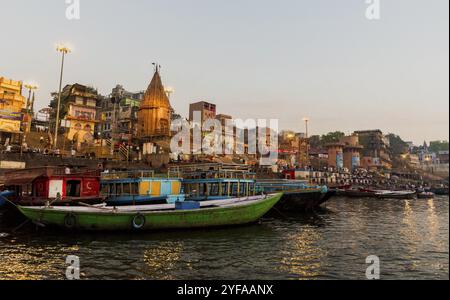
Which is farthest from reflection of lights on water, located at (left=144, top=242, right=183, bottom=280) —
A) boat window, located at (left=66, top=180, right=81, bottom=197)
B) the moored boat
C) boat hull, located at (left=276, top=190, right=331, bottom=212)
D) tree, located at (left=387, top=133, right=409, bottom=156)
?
tree, located at (left=387, top=133, right=409, bottom=156)

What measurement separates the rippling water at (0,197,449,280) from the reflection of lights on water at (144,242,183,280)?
4 centimetres

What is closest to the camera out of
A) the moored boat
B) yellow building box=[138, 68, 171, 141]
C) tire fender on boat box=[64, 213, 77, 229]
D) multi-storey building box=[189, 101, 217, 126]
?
tire fender on boat box=[64, 213, 77, 229]

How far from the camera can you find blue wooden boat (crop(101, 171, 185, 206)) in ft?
80.5

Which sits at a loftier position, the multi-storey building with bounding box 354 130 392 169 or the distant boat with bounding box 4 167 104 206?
the multi-storey building with bounding box 354 130 392 169

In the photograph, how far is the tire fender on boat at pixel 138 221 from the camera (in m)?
18.2

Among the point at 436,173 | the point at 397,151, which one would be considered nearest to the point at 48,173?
the point at 436,173

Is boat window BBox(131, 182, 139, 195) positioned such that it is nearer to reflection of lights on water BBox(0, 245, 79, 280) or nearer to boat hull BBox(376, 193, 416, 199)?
reflection of lights on water BBox(0, 245, 79, 280)

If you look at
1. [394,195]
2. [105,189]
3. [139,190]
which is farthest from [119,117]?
[394,195]

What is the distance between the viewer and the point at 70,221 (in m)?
17.9

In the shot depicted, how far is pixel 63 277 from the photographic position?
1138 cm

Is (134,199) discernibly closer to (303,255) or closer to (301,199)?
(303,255)

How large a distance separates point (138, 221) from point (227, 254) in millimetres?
6451

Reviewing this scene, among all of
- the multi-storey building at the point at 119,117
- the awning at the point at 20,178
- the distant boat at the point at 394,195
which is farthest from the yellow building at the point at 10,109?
the distant boat at the point at 394,195

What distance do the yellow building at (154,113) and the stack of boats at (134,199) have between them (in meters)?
31.2
